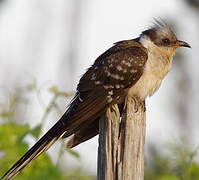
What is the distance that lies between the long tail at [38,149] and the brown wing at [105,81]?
10 cm

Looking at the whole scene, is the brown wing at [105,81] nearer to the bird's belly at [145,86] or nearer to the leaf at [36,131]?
the bird's belly at [145,86]

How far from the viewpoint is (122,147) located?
17.2 ft

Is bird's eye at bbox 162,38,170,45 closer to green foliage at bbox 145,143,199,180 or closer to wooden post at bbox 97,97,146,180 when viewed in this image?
green foliage at bbox 145,143,199,180

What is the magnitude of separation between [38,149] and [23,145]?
74 centimetres

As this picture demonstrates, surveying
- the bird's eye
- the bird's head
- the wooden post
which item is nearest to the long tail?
the wooden post

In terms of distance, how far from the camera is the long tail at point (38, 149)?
587cm

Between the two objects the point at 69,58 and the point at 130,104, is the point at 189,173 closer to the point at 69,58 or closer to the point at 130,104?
the point at 130,104

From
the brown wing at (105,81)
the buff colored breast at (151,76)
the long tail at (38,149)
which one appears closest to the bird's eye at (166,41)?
the buff colored breast at (151,76)

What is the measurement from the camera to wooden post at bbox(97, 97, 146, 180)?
5125 millimetres

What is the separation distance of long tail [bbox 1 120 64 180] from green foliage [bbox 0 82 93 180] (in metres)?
0.45

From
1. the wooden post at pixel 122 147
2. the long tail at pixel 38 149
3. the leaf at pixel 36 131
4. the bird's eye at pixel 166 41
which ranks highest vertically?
Answer: the bird's eye at pixel 166 41

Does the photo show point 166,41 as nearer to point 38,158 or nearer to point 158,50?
point 158,50

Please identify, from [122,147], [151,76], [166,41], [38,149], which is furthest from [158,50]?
[122,147]

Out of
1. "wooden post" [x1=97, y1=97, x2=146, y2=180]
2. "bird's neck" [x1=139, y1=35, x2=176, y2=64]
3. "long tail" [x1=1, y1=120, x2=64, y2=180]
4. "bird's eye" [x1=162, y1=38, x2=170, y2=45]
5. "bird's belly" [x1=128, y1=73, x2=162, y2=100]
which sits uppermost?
"bird's eye" [x1=162, y1=38, x2=170, y2=45]
